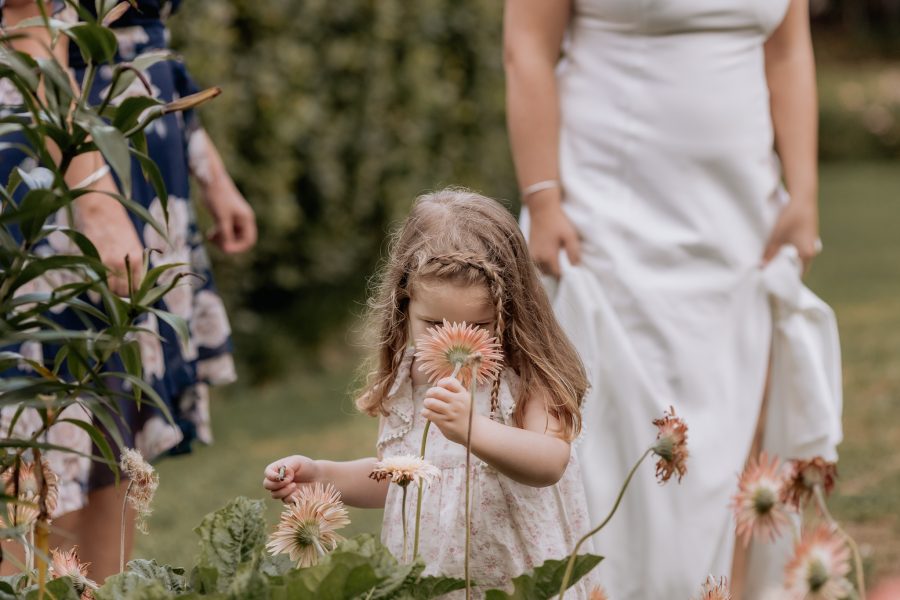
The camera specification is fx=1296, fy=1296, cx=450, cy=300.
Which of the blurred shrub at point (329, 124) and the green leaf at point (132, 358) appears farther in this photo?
the blurred shrub at point (329, 124)

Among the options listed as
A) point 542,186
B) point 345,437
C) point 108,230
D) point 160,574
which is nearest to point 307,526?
point 160,574

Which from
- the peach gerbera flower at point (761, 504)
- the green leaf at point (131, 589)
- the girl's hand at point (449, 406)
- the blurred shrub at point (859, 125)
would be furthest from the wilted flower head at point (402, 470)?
the blurred shrub at point (859, 125)

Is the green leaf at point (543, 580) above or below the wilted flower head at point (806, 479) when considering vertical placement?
below

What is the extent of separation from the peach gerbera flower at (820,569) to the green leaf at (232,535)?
668mm

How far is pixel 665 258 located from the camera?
108 inches

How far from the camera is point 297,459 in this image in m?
1.90

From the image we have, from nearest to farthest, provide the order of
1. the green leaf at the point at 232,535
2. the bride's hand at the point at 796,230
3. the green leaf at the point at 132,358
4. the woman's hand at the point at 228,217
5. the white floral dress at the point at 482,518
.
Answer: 1. the green leaf at the point at 132,358
2. the green leaf at the point at 232,535
3. the white floral dress at the point at 482,518
4. the bride's hand at the point at 796,230
5. the woman's hand at the point at 228,217

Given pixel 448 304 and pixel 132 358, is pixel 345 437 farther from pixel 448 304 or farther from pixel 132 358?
pixel 132 358

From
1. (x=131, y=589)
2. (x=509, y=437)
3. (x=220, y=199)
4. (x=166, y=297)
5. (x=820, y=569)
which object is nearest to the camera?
(x=820, y=569)

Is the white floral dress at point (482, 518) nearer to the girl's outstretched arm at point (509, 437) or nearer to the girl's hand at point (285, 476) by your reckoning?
the girl's outstretched arm at point (509, 437)

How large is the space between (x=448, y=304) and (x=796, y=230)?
1.21 metres

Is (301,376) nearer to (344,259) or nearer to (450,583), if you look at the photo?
(344,259)

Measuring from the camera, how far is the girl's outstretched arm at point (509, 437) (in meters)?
1.63

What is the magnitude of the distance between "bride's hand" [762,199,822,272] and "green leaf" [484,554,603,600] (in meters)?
1.49
